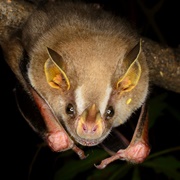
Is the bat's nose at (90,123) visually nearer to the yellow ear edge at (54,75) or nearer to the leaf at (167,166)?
the yellow ear edge at (54,75)

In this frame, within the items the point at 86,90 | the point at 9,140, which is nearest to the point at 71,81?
the point at 86,90

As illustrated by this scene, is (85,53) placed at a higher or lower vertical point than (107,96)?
higher

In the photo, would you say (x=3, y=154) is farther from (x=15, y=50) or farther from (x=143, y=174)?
(x=15, y=50)

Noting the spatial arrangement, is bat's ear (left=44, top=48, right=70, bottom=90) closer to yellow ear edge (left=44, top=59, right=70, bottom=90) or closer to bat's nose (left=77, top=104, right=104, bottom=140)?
yellow ear edge (left=44, top=59, right=70, bottom=90)

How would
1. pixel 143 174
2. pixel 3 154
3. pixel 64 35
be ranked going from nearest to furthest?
pixel 64 35, pixel 143 174, pixel 3 154

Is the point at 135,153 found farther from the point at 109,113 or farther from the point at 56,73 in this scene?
the point at 56,73

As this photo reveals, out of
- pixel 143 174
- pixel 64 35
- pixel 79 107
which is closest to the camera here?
pixel 79 107

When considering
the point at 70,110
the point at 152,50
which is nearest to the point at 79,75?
the point at 70,110

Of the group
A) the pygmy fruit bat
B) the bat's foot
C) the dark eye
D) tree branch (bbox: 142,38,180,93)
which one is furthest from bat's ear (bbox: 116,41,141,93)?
tree branch (bbox: 142,38,180,93)

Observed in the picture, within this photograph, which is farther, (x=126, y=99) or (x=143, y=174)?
(x=143, y=174)
